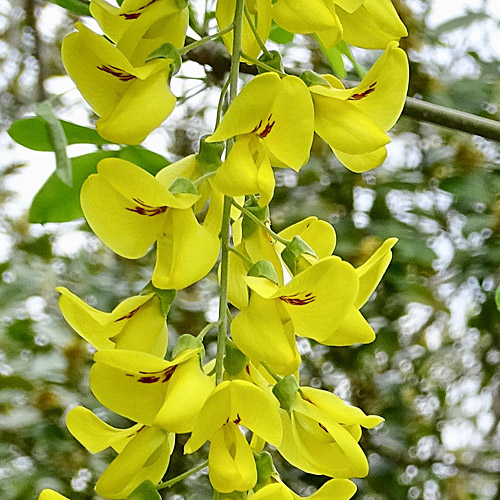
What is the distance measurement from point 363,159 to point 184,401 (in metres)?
0.20

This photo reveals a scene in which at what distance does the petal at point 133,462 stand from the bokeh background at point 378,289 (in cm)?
93

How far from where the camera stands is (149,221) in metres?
0.49

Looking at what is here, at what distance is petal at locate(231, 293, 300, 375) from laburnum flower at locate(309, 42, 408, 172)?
11cm

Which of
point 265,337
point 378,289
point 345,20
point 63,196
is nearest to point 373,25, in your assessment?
point 345,20

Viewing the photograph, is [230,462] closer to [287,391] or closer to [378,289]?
[287,391]

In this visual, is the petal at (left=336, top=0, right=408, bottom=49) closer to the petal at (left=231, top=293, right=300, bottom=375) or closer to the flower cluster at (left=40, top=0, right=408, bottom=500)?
the flower cluster at (left=40, top=0, right=408, bottom=500)

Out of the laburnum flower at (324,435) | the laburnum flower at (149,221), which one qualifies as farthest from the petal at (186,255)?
the laburnum flower at (324,435)

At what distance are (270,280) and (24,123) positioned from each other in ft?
1.04

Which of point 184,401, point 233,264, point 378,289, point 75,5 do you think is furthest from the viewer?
point 378,289

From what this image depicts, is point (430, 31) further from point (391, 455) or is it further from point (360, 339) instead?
point (360, 339)

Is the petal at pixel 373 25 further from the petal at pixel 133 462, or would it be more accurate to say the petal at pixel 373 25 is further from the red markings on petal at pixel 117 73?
the petal at pixel 133 462

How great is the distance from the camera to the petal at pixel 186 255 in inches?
18.2

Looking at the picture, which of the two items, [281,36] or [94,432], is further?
[281,36]

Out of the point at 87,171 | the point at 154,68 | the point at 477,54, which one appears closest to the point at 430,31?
the point at 477,54
